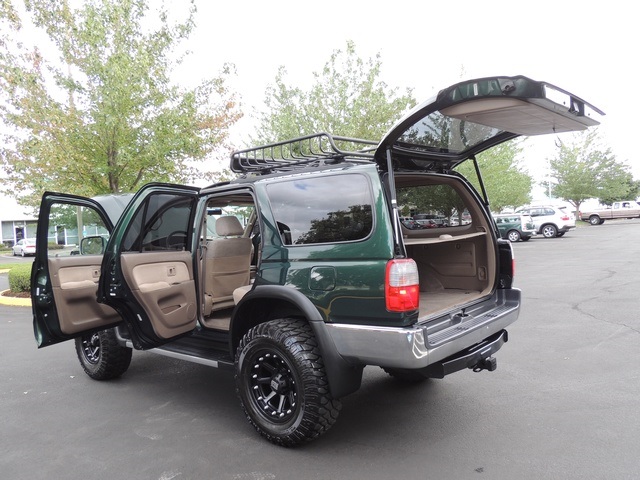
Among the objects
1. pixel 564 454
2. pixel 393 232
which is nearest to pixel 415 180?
pixel 393 232

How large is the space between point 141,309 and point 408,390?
2.54 meters

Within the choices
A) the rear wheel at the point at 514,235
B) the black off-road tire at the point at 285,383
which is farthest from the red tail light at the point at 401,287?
the rear wheel at the point at 514,235

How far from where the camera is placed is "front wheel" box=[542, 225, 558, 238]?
24.8 meters

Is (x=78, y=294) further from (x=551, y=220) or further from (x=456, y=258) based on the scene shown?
(x=551, y=220)

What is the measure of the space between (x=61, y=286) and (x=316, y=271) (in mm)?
2536

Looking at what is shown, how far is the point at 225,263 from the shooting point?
4.88m

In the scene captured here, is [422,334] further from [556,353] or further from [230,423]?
[556,353]

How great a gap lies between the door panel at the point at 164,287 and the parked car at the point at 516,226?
21.7m

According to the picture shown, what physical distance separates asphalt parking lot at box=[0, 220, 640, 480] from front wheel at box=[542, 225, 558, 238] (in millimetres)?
20663

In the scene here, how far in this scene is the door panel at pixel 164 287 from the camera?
155 inches

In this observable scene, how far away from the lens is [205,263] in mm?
4742

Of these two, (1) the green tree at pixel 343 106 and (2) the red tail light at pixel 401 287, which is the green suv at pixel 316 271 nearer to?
(2) the red tail light at pixel 401 287

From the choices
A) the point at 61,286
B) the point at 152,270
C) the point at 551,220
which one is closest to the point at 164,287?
the point at 152,270

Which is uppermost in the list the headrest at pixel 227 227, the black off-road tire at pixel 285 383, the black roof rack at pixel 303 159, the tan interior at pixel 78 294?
the black roof rack at pixel 303 159
